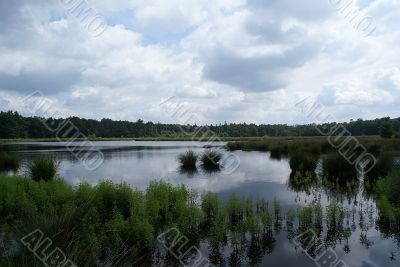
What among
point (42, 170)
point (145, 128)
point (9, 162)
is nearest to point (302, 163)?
point (42, 170)

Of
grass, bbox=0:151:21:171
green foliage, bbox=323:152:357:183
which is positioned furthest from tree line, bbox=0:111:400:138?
green foliage, bbox=323:152:357:183

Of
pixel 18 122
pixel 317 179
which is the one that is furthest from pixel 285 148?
pixel 18 122

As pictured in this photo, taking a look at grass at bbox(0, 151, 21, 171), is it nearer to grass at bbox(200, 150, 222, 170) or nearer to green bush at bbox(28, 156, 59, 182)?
green bush at bbox(28, 156, 59, 182)

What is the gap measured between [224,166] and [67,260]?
23431mm

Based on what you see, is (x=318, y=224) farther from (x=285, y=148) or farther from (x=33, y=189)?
(x=285, y=148)

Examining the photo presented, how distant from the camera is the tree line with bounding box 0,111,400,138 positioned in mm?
115312

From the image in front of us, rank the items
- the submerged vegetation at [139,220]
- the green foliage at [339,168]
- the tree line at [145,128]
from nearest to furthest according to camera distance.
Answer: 1. the submerged vegetation at [139,220]
2. the green foliage at [339,168]
3. the tree line at [145,128]

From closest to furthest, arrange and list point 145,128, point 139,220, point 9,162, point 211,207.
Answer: point 139,220 → point 211,207 → point 9,162 → point 145,128

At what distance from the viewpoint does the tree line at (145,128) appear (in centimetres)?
11531

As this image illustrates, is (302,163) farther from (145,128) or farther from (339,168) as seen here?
(145,128)

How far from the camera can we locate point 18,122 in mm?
124625

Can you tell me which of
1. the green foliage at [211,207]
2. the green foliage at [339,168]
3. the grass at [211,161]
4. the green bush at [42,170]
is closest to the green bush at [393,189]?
the green foliage at [211,207]

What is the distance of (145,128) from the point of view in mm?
171125

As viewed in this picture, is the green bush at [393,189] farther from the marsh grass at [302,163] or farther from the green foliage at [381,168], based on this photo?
the marsh grass at [302,163]
